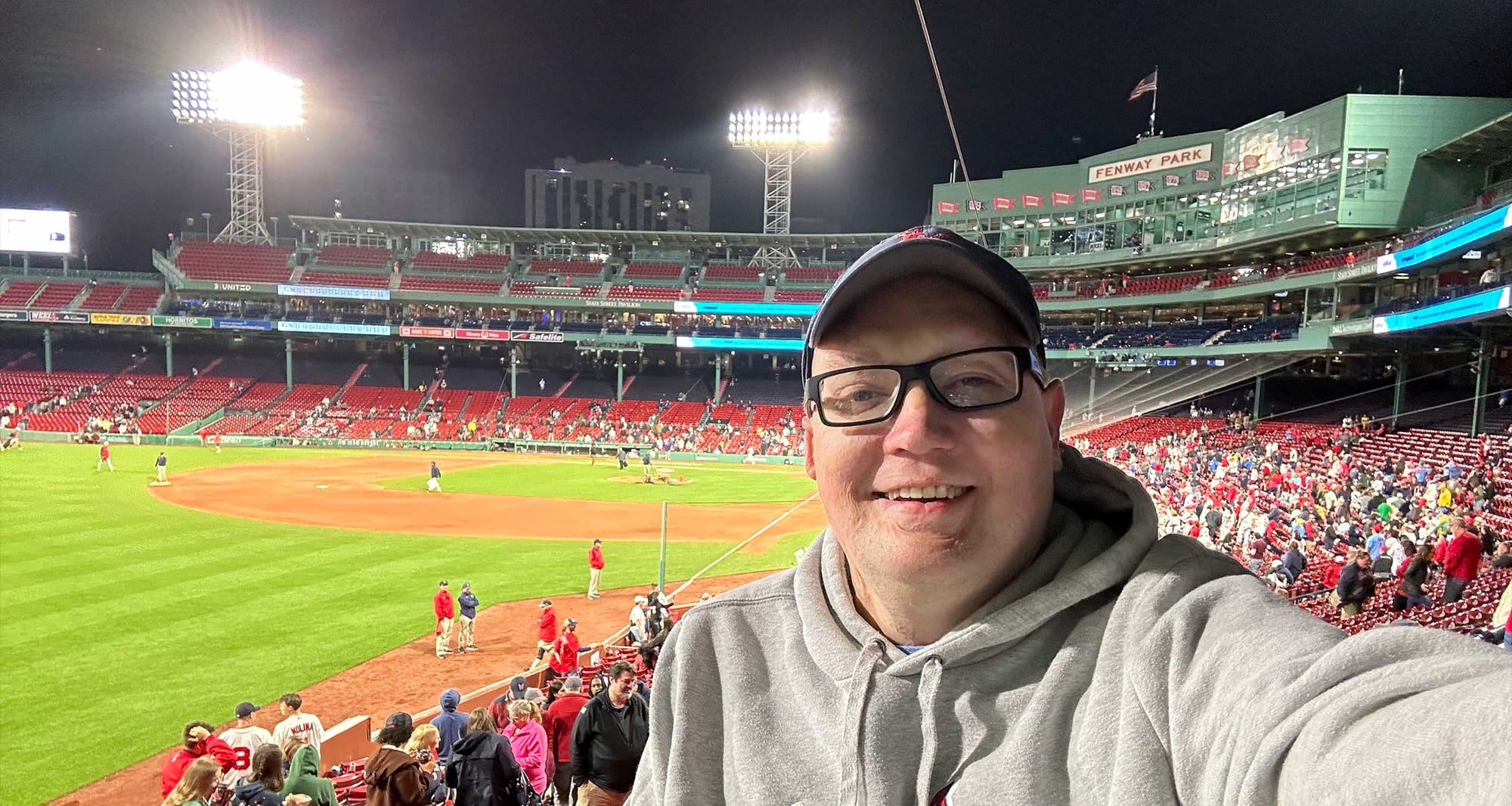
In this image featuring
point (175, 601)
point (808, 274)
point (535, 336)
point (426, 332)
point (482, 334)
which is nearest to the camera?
point (175, 601)

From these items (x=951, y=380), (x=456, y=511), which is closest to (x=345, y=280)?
(x=456, y=511)

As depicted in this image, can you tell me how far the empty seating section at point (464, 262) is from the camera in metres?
62.4

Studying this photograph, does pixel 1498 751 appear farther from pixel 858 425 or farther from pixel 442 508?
pixel 442 508

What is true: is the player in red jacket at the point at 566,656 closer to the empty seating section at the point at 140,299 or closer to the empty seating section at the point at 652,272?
the empty seating section at the point at 652,272

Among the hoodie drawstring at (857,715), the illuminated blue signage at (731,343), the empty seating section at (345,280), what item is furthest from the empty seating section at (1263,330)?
the empty seating section at (345,280)

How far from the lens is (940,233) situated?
1.66m

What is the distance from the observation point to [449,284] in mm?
60250

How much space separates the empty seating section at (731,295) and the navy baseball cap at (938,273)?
5760 centimetres

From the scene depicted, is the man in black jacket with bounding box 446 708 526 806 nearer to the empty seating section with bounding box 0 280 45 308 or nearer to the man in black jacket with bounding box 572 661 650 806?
the man in black jacket with bounding box 572 661 650 806

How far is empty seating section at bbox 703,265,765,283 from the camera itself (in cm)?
6250

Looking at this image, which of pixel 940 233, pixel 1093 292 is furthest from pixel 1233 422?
pixel 940 233

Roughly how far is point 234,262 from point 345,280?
8.21m

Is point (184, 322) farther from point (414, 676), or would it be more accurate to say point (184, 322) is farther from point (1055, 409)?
point (1055, 409)

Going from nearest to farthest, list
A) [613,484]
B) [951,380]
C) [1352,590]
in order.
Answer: [951,380] → [1352,590] → [613,484]
